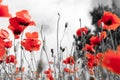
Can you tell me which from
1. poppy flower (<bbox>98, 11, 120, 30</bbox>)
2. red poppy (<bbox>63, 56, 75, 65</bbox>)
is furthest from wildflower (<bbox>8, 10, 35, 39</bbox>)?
red poppy (<bbox>63, 56, 75, 65</bbox>)

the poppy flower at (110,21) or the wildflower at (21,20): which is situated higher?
the wildflower at (21,20)

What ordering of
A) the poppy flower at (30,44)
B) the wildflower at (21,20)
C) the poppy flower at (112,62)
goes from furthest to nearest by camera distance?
the poppy flower at (30,44) → the wildflower at (21,20) → the poppy flower at (112,62)

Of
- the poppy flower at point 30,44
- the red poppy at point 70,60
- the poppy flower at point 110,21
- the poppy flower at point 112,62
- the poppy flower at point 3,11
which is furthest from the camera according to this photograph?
the red poppy at point 70,60

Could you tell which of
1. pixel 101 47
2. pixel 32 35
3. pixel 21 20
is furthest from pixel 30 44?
pixel 101 47

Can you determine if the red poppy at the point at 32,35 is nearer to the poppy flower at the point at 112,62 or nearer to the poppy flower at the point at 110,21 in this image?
the poppy flower at the point at 110,21

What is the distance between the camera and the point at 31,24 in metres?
2.81

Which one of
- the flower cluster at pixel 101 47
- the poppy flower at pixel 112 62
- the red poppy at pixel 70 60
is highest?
the poppy flower at pixel 112 62

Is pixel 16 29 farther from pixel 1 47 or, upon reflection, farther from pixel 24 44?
pixel 1 47

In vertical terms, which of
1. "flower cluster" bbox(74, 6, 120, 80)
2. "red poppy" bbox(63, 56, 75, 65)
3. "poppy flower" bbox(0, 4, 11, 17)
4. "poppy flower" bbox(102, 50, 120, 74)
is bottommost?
"red poppy" bbox(63, 56, 75, 65)

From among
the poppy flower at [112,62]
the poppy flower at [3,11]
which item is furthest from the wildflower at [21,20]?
the poppy flower at [112,62]

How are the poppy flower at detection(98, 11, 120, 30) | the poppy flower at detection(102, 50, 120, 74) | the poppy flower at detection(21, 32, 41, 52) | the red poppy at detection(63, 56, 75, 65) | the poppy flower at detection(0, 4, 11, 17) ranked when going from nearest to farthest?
1. the poppy flower at detection(102, 50, 120, 74)
2. the poppy flower at detection(0, 4, 11, 17)
3. the poppy flower at detection(21, 32, 41, 52)
4. the poppy flower at detection(98, 11, 120, 30)
5. the red poppy at detection(63, 56, 75, 65)

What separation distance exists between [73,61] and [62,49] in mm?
502

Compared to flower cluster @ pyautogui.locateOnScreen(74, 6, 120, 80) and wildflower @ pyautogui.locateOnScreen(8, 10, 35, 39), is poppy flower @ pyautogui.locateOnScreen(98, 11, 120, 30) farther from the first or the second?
wildflower @ pyautogui.locateOnScreen(8, 10, 35, 39)

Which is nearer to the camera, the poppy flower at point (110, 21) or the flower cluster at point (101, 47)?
the flower cluster at point (101, 47)
